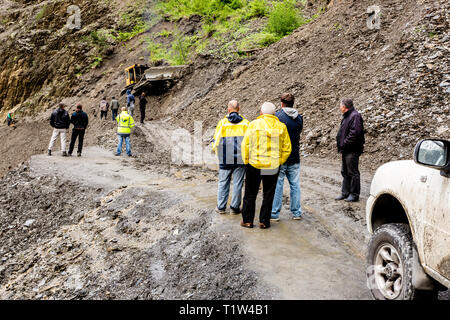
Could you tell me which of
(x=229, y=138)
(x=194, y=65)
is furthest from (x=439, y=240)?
(x=194, y=65)

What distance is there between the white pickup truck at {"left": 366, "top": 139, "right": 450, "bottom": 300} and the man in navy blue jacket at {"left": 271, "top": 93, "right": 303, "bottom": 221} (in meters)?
2.22

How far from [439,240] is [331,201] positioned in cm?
483

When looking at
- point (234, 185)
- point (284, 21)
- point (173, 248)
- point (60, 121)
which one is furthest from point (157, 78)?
point (173, 248)

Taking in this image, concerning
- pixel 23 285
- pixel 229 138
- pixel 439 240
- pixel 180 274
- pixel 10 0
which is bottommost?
pixel 23 285

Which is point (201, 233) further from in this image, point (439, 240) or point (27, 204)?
point (27, 204)

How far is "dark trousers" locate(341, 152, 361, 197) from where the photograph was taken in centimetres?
734

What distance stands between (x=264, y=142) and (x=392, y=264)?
2.61 metres

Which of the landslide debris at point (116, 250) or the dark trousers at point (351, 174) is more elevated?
the dark trousers at point (351, 174)

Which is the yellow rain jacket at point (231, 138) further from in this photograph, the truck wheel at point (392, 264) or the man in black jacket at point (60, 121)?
the man in black jacket at point (60, 121)

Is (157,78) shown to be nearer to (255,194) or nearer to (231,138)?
(231,138)

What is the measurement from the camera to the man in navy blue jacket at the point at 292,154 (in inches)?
240

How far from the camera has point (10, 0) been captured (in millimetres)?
47312

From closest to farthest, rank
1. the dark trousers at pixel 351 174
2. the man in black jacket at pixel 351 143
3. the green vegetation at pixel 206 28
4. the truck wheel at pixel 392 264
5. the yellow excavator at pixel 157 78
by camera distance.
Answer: the truck wheel at pixel 392 264
the man in black jacket at pixel 351 143
the dark trousers at pixel 351 174
the green vegetation at pixel 206 28
the yellow excavator at pixel 157 78

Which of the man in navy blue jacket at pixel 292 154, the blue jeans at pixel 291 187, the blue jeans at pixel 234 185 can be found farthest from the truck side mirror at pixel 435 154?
the blue jeans at pixel 234 185
